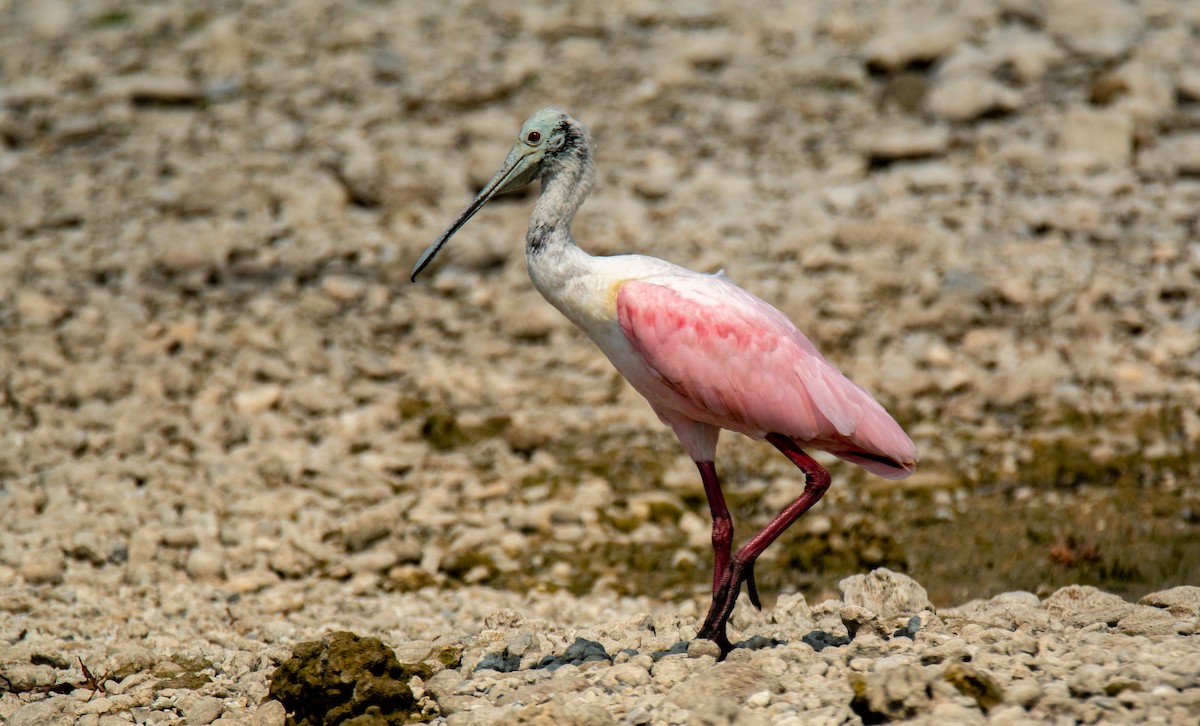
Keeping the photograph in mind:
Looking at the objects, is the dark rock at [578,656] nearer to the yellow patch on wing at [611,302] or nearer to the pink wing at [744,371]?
the pink wing at [744,371]

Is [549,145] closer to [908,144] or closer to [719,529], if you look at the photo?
[719,529]

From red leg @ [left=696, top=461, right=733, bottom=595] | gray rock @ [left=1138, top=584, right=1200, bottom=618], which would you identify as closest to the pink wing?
red leg @ [left=696, top=461, right=733, bottom=595]

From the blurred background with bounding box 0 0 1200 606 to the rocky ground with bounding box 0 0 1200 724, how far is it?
3 cm

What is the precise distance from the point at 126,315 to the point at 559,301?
18.3 feet

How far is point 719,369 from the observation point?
253 inches

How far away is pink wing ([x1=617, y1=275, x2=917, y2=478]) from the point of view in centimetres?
639

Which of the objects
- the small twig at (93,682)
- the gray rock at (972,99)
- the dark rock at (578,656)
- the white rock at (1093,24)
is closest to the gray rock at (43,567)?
the small twig at (93,682)

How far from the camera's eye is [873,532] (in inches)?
336

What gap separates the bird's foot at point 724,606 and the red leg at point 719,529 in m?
0.06

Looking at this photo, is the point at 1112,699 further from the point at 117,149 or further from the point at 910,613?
the point at 117,149

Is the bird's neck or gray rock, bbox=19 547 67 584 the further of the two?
gray rock, bbox=19 547 67 584

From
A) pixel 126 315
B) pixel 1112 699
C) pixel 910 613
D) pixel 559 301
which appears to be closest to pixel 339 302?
pixel 126 315

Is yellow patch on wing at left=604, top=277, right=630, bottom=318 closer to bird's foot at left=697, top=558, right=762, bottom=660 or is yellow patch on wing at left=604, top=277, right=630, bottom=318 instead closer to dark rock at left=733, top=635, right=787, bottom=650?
bird's foot at left=697, top=558, right=762, bottom=660

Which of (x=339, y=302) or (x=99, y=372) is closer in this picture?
(x=99, y=372)
